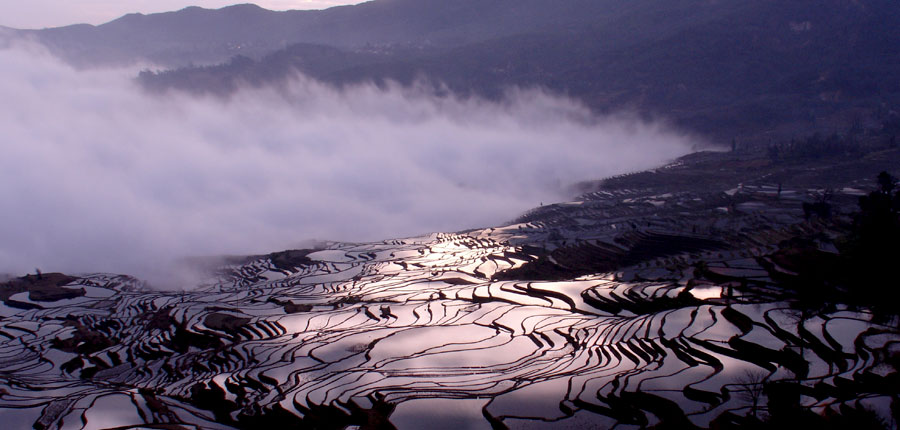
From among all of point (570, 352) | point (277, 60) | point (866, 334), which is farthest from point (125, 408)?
point (277, 60)

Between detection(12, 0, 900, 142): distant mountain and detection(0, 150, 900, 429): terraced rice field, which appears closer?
detection(0, 150, 900, 429): terraced rice field

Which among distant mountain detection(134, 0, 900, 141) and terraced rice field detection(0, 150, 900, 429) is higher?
distant mountain detection(134, 0, 900, 141)

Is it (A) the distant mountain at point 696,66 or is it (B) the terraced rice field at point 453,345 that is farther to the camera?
(A) the distant mountain at point 696,66

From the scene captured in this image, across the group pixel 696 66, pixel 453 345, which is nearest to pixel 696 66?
pixel 696 66

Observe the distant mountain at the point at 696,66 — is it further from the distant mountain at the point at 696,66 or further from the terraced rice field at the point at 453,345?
the terraced rice field at the point at 453,345

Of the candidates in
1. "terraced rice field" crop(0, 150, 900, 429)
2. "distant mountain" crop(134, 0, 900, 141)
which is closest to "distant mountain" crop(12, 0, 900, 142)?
"distant mountain" crop(134, 0, 900, 141)

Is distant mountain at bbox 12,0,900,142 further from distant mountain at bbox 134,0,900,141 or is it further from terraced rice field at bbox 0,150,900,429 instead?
terraced rice field at bbox 0,150,900,429

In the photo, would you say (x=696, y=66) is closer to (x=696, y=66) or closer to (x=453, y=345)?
(x=696, y=66)

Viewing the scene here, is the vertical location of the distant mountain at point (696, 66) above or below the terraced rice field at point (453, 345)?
above

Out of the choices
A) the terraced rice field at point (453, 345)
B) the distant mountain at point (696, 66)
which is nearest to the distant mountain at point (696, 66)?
the distant mountain at point (696, 66)
